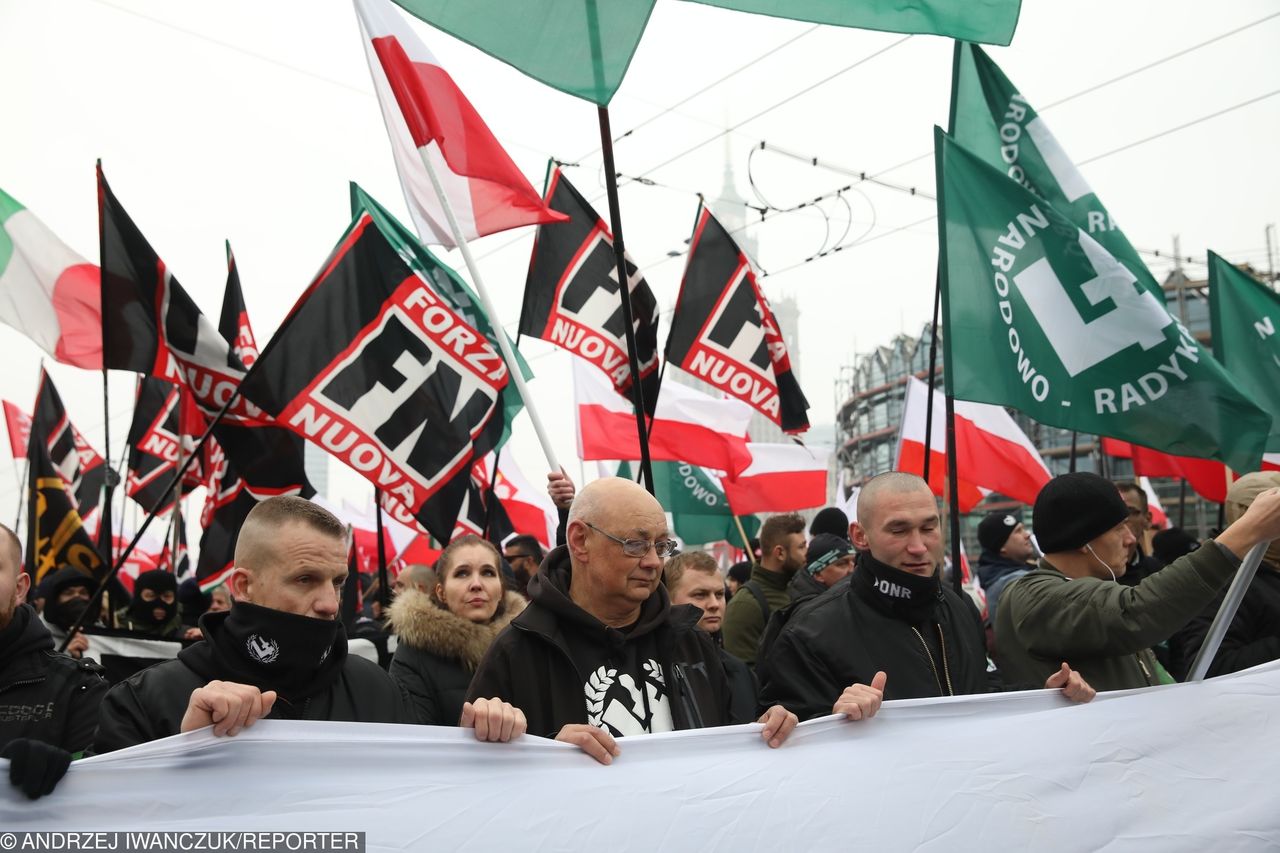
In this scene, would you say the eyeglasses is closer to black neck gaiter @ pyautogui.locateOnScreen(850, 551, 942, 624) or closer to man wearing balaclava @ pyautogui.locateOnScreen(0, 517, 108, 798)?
black neck gaiter @ pyautogui.locateOnScreen(850, 551, 942, 624)

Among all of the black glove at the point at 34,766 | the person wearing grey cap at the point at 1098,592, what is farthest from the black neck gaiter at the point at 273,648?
the person wearing grey cap at the point at 1098,592

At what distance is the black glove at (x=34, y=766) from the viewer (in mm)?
2305

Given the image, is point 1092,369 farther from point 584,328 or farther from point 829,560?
point 584,328

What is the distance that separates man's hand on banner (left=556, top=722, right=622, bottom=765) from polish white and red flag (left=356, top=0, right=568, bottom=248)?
3476 millimetres

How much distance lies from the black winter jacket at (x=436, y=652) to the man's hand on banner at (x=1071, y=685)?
214cm

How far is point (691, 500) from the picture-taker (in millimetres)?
14180

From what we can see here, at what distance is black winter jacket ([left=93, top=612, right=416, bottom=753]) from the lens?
275cm

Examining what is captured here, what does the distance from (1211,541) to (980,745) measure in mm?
864

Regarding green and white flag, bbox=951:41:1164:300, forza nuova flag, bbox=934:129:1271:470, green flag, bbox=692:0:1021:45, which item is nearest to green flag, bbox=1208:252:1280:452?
green and white flag, bbox=951:41:1164:300

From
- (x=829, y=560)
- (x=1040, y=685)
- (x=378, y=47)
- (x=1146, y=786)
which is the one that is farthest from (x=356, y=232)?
(x=1146, y=786)

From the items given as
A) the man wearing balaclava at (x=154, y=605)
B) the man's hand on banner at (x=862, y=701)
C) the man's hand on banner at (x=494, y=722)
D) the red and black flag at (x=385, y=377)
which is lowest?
the man wearing balaclava at (x=154, y=605)

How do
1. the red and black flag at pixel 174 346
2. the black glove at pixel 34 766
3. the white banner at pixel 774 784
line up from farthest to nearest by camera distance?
the red and black flag at pixel 174 346 → the white banner at pixel 774 784 → the black glove at pixel 34 766

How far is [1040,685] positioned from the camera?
3.85m

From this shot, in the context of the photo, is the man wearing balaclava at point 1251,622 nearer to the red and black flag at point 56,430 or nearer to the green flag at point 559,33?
the green flag at point 559,33
